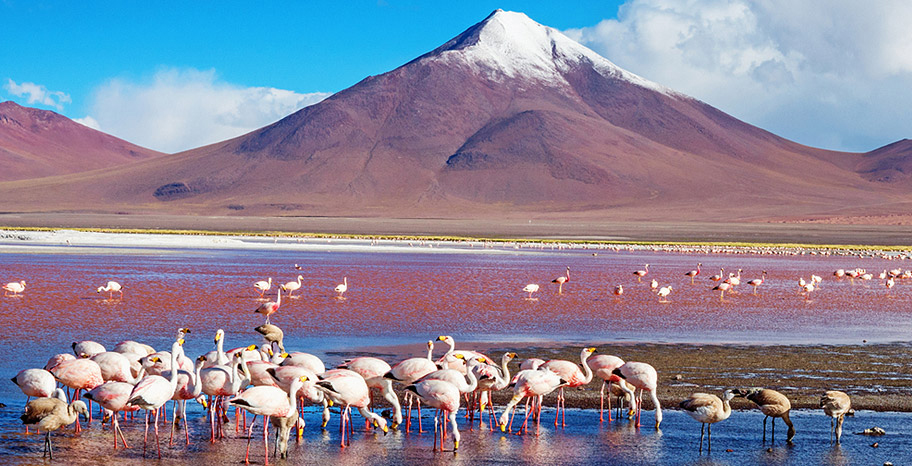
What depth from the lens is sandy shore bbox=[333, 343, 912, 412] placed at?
40.4 feet

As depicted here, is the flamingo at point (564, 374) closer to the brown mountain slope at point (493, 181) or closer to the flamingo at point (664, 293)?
the flamingo at point (664, 293)

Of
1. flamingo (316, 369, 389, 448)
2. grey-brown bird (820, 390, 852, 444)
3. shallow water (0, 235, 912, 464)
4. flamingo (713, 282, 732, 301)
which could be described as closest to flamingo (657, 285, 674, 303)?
shallow water (0, 235, 912, 464)

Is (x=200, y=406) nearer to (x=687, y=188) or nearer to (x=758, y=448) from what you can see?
(x=758, y=448)

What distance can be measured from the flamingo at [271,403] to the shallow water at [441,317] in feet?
1.08

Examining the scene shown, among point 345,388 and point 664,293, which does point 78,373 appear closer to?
point 345,388

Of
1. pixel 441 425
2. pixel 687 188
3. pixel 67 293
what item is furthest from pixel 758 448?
pixel 687 188

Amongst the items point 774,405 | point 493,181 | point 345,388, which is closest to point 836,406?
point 774,405

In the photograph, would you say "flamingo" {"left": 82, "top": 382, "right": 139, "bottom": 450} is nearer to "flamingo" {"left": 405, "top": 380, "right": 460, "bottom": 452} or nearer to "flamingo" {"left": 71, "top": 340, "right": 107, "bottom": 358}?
"flamingo" {"left": 71, "top": 340, "right": 107, "bottom": 358}

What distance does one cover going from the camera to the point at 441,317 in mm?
20672

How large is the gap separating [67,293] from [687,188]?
150 m

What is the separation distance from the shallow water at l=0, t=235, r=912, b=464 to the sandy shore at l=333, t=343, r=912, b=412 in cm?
80

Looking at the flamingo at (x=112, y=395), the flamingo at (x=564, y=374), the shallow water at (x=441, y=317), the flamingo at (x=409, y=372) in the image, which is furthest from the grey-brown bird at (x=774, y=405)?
the flamingo at (x=112, y=395)

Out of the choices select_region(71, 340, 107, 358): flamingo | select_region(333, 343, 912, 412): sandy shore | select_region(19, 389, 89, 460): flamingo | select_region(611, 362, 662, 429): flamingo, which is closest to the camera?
select_region(19, 389, 89, 460): flamingo

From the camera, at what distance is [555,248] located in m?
57.8
